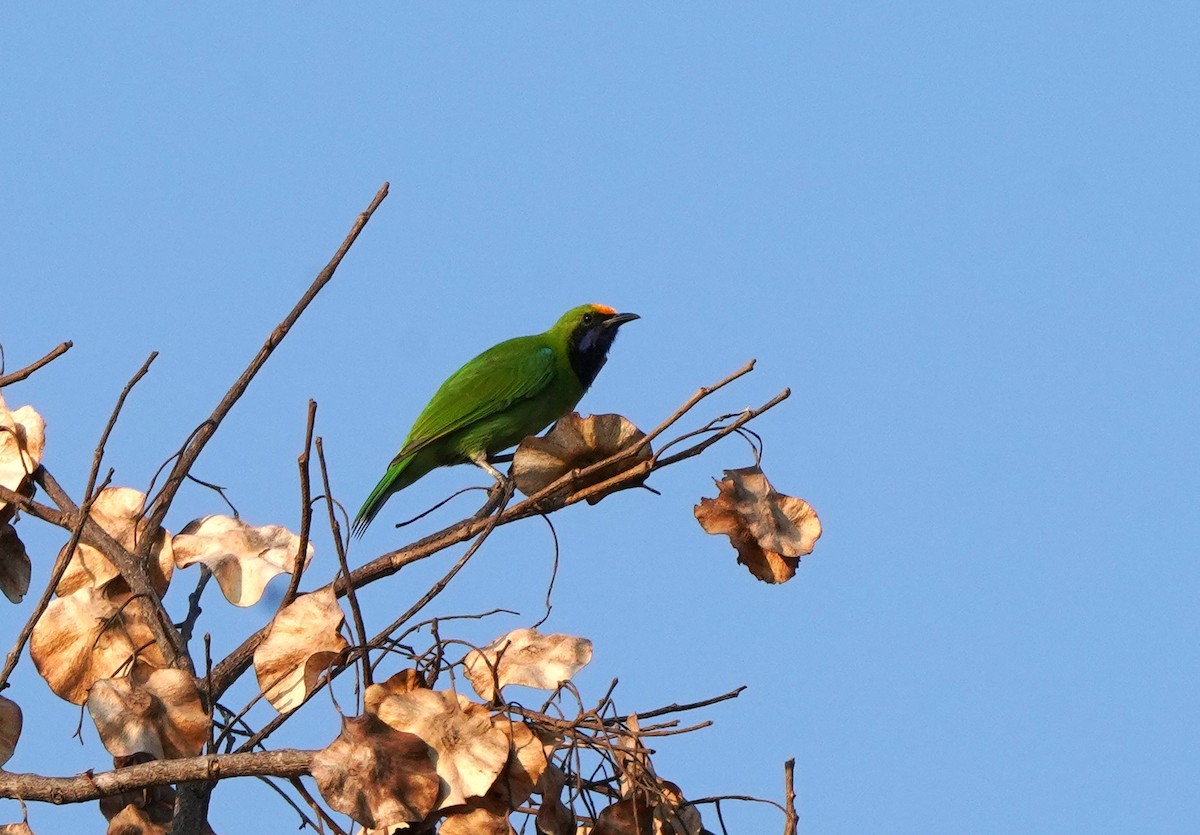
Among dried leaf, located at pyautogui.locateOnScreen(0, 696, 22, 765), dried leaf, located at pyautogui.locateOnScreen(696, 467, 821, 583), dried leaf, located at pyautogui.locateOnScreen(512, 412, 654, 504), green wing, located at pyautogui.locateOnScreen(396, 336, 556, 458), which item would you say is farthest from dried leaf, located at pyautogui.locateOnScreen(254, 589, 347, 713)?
green wing, located at pyautogui.locateOnScreen(396, 336, 556, 458)

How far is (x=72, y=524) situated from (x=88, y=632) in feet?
1.34

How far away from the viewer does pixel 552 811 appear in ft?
9.41

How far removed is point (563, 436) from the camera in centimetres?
366

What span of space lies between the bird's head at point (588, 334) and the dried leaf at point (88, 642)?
162 inches

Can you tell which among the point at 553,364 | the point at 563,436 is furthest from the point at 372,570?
the point at 553,364

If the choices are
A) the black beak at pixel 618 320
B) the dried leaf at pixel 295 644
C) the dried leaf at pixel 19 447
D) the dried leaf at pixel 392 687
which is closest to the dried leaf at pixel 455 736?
the dried leaf at pixel 392 687

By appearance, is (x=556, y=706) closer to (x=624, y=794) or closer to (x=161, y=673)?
(x=624, y=794)

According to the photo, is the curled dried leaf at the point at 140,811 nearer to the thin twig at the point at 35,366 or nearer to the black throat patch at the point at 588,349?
the thin twig at the point at 35,366

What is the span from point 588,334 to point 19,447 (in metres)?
4.12

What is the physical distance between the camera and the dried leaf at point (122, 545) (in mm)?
3764

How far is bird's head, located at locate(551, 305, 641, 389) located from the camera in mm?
7621

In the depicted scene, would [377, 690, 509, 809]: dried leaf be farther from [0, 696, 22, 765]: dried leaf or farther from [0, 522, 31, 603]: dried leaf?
[0, 522, 31, 603]: dried leaf

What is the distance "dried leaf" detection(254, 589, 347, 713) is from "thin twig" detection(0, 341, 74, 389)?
3.79ft

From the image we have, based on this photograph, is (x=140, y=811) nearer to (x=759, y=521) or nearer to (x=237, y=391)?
(x=237, y=391)
